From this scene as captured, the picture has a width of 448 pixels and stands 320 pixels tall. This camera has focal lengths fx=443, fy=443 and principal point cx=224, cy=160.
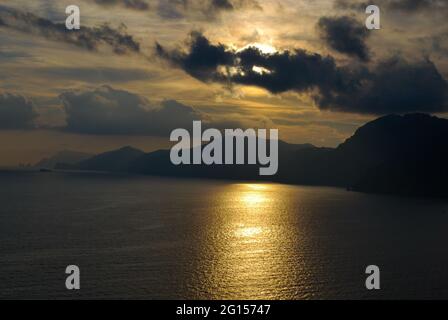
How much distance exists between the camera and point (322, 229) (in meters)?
189

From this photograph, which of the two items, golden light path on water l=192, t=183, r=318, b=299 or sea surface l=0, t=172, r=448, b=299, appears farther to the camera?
golden light path on water l=192, t=183, r=318, b=299

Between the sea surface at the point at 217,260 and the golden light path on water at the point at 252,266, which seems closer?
the sea surface at the point at 217,260

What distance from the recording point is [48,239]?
5901 inches

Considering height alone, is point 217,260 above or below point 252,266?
below

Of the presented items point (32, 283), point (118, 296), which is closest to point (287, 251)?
point (118, 296)

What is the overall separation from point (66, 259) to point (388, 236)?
388ft

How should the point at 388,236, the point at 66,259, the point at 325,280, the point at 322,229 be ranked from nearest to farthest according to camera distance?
1. the point at 325,280
2. the point at 66,259
3. the point at 388,236
4. the point at 322,229

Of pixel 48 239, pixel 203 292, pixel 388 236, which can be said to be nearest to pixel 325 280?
pixel 203 292

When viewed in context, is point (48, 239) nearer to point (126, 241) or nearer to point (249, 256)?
point (126, 241)

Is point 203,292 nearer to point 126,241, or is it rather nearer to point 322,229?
point 126,241

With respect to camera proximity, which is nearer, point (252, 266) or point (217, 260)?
point (252, 266)
